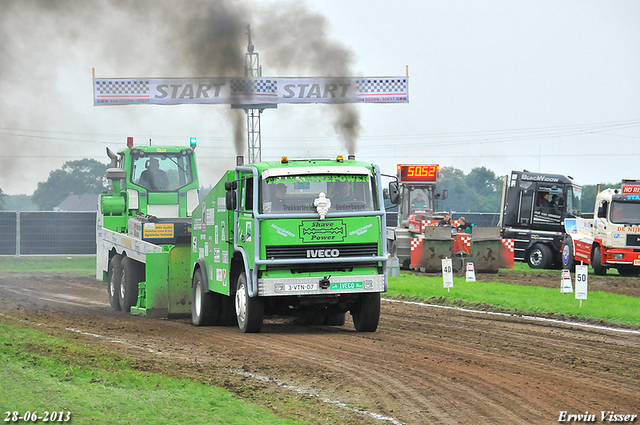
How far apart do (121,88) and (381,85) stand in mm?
11275

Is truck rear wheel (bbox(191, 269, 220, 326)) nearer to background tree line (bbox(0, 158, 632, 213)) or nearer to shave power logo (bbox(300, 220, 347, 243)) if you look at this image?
shave power logo (bbox(300, 220, 347, 243))

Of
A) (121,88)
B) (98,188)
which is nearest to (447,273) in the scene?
(121,88)

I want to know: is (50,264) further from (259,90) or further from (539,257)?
(539,257)

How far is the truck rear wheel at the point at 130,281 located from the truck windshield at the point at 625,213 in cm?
1680

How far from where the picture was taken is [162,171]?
2020 centimetres

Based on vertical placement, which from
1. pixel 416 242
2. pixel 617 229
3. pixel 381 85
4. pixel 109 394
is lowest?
pixel 109 394

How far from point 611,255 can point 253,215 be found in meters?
18.5

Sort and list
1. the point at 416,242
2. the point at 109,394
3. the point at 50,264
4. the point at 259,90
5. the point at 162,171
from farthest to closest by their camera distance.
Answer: the point at 50,264 → the point at 259,90 → the point at 416,242 → the point at 162,171 → the point at 109,394


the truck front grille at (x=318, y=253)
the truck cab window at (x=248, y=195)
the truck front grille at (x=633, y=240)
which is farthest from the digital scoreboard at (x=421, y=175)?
the truck front grille at (x=318, y=253)

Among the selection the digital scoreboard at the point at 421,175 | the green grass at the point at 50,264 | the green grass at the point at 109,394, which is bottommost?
the green grass at the point at 109,394

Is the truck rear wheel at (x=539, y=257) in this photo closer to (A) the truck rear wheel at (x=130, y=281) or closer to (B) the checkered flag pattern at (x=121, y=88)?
(B) the checkered flag pattern at (x=121, y=88)

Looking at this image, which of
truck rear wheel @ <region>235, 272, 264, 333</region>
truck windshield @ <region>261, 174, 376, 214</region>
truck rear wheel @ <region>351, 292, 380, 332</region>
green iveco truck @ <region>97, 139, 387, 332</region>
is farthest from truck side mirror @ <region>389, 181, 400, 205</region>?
truck rear wheel @ <region>235, 272, 264, 333</region>

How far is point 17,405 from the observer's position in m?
7.34

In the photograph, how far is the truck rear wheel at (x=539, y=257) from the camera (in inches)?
1260
